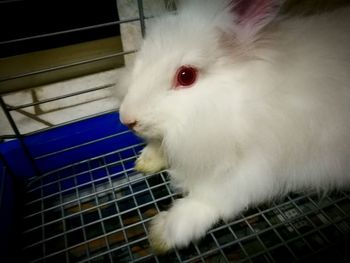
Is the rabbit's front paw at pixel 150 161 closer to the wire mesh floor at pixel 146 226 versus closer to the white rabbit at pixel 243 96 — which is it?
the wire mesh floor at pixel 146 226

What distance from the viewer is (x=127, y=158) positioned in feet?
4.39

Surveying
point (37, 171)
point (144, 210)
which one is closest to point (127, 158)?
point (144, 210)

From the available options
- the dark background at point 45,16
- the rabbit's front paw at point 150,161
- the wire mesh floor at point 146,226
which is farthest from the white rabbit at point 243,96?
the dark background at point 45,16

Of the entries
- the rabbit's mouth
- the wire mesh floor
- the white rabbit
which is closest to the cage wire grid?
the wire mesh floor

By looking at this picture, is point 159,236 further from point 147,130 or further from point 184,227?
point 147,130

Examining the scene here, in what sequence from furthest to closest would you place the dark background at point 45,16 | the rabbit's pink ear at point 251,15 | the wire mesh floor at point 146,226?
the dark background at point 45,16 → the wire mesh floor at point 146,226 → the rabbit's pink ear at point 251,15

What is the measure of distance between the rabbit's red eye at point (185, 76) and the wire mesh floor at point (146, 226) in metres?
0.43

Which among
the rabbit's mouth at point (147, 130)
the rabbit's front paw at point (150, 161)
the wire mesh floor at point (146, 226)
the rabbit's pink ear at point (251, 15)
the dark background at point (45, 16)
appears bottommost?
the wire mesh floor at point (146, 226)

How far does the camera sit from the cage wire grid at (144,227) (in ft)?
3.08

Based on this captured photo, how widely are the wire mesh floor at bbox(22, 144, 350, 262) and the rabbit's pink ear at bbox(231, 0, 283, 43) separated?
0.53 m

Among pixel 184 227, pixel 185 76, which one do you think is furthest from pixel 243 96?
pixel 184 227

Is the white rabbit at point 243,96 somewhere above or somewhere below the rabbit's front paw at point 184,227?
above

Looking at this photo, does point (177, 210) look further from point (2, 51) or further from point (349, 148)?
point (2, 51)

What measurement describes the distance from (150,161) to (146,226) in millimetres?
228
